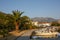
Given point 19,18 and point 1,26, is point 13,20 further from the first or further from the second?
point 1,26

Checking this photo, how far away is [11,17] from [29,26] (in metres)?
10.5

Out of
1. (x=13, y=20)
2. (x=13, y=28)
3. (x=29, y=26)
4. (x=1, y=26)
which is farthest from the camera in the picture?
(x=29, y=26)

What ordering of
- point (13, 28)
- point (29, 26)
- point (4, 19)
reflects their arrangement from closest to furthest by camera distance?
point (4, 19)
point (13, 28)
point (29, 26)

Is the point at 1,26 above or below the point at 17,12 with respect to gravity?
below

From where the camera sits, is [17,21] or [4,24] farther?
[17,21]

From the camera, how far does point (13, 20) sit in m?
30.9

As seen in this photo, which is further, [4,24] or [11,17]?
[11,17]

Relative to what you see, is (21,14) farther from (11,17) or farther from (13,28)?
(13,28)

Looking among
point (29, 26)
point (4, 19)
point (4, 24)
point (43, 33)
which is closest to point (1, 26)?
point (4, 24)

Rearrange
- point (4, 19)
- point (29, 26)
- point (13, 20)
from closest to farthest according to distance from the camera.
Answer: point (4, 19) < point (13, 20) < point (29, 26)

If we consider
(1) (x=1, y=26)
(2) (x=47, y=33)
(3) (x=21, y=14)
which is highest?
(3) (x=21, y=14)

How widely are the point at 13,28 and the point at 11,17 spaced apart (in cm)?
385

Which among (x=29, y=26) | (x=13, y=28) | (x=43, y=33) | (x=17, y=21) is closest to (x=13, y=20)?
(x=17, y=21)

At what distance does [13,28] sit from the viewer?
3441 cm
